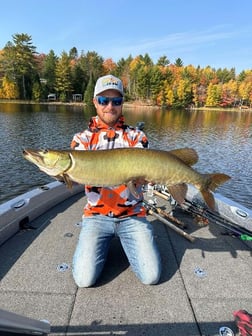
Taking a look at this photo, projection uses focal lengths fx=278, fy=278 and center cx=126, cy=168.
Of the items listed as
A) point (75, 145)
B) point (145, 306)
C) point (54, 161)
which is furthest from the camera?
point (75, 145)

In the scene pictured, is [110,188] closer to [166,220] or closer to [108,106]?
[108,106]

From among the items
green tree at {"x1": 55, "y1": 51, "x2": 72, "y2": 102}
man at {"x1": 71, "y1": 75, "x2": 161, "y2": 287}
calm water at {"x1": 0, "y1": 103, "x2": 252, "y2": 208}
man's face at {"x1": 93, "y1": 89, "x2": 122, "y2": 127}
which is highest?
green tree at {"x1": 55, "y1": 51, "x2": 72, "y2": 102}

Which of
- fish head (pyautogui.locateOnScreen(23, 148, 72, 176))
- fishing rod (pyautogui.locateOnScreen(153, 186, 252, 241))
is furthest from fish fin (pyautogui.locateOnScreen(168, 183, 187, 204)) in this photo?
fishing rod (pyautogui.locateOnScreen(153, 186, 252, 241))

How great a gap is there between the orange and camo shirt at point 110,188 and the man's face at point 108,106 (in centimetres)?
10

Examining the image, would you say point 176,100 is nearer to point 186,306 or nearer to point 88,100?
point 88,100

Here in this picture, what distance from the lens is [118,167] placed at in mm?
2512

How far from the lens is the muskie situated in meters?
2.40

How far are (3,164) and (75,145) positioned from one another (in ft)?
36.4

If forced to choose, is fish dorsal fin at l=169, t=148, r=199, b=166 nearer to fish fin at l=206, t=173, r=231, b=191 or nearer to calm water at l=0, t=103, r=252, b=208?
fish fin at l=206, t=173, r=231, b=191

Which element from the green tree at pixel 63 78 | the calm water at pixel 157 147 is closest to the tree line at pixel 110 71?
the green tree at pixel 63 78

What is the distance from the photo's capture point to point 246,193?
10.4 metres

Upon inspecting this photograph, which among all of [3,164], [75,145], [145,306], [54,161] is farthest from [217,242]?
[3,164]

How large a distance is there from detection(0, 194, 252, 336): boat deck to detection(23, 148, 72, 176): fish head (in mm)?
1208

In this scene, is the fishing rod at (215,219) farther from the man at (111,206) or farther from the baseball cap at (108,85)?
the baseball cap at (108,85)
